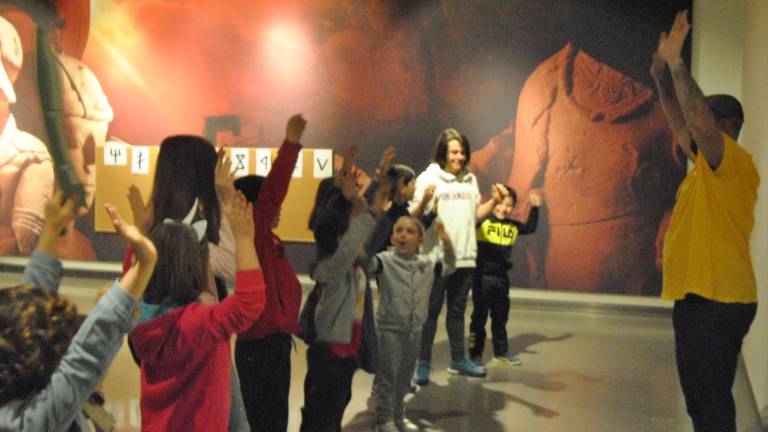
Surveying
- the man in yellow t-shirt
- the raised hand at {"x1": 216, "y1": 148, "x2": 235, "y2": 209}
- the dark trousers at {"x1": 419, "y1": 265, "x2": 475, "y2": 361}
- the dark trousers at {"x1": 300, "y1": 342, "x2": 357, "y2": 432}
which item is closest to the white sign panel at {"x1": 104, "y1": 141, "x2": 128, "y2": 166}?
the dark trousers at {"x1": 419, "y1": 265, "x2": 475, "y2": 361}

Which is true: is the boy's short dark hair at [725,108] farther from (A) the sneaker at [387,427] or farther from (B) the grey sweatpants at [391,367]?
(A) the sneaker at [387,427]

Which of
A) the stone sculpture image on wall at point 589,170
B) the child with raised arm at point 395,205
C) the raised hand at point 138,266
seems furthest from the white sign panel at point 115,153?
the raised hand at point 138,266

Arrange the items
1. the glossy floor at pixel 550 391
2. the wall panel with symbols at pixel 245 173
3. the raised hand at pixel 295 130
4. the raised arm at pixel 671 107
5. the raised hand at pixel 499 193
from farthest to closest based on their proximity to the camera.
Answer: the wall panel with symbols at pixel 245 173
the raised hand at pixel 499 193
the glossy floor at pixel 550 391
the raised hand at pixel 295 130
the raised arm at pixel 671 107

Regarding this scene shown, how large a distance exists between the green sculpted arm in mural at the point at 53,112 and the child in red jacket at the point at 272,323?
22.6 feet

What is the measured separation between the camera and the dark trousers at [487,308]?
559 centimetres

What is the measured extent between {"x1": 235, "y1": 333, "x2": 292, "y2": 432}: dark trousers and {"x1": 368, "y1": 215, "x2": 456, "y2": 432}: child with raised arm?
863 millimetres

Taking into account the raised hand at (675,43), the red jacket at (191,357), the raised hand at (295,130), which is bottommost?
the red jacket at (191,357)

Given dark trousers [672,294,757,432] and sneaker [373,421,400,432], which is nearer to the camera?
dark trousers [672,294,757,432]

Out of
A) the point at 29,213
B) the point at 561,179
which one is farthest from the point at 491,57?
the point at 29,213

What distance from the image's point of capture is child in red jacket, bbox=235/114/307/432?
3.02 metres

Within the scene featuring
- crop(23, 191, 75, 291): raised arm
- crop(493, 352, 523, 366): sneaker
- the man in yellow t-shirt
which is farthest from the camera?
crop(493, 352, 523, 366): sneaker

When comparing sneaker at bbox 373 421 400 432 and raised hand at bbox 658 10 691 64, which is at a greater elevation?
raised hand at bbox 658 10 691 64

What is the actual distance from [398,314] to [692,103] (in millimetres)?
1891

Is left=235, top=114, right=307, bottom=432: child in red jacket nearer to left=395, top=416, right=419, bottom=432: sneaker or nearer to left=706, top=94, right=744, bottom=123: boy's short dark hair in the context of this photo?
left=395, top=416, right=419, bottom=432: sneaker
